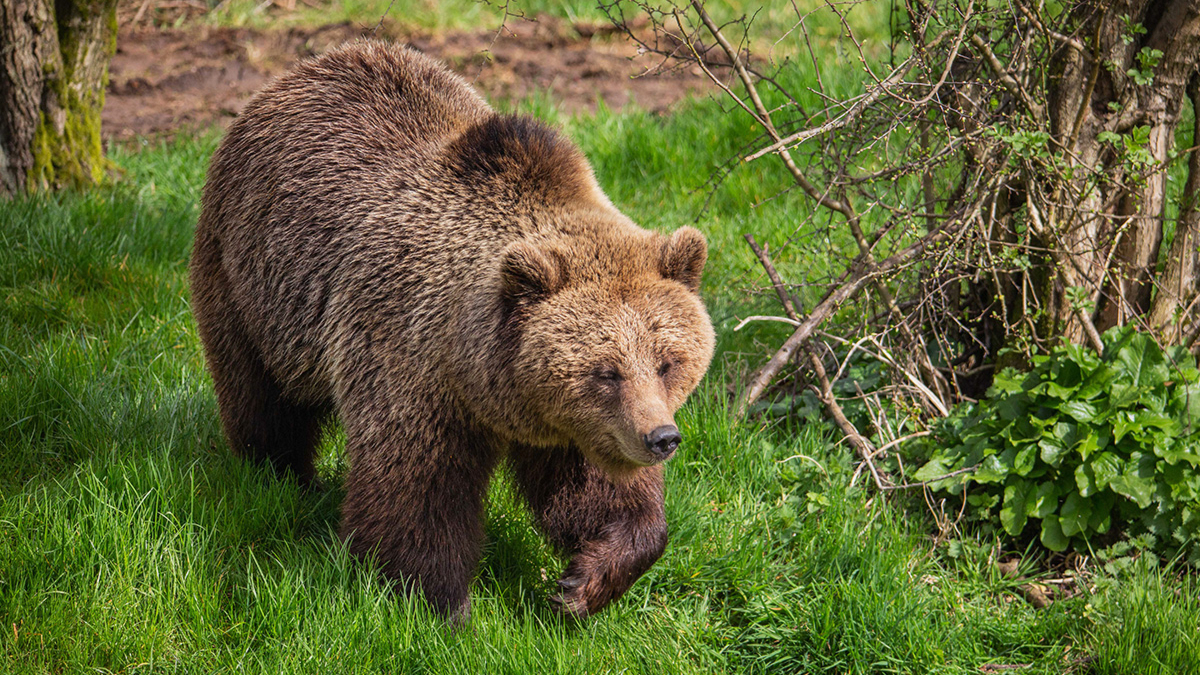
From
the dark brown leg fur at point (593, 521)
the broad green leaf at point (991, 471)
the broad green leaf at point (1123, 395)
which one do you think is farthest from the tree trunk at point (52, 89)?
the broad green leaf at point (1123, 395)

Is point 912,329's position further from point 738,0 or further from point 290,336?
point 738,0

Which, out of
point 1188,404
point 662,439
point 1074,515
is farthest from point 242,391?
point 1188,404

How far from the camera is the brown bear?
11.4 feet

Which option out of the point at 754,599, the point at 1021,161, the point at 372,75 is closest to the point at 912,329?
the point at 1021,161

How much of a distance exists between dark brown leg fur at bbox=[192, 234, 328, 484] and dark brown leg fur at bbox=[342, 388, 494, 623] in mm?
895

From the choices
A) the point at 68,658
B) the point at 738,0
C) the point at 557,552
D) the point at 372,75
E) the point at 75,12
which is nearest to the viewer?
the point at 68,658

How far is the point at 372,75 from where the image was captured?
4.47 meters

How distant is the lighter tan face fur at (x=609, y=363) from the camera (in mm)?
3354

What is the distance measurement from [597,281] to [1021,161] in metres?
2.09

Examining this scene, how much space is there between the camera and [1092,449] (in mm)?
4219

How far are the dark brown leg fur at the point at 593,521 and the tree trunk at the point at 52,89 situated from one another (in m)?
4.09

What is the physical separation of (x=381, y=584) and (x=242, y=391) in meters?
1.22

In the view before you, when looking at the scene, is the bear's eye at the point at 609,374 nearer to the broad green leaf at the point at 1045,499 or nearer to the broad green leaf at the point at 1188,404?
the broad green leaf at the point at 1045,499

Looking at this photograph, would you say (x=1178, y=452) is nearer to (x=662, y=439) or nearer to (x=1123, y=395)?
(x=1123, y=395)
